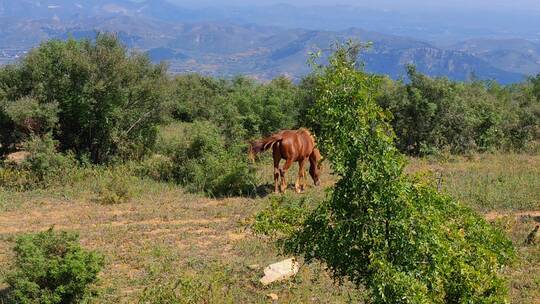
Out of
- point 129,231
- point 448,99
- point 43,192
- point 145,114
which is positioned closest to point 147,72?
point 145,114

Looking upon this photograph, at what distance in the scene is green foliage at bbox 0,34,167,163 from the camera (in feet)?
61.5

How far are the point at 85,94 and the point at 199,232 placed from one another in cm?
835

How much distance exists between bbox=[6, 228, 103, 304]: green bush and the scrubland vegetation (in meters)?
0.03

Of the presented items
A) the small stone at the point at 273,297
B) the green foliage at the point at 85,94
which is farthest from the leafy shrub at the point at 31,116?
the small stone at the point at 273,297

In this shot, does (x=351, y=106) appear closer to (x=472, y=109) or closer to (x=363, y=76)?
(x=363, y=76)

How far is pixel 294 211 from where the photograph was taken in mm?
7223

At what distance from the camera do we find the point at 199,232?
13297mm

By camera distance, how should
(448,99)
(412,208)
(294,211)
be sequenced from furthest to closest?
1. (448,99)
2. (294,211)
3. (412,208)

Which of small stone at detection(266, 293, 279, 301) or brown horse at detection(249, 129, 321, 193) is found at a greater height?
brown horse at detection(249, 129, 321, 193)

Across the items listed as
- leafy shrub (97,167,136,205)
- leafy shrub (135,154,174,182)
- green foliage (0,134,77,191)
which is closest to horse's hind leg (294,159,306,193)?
leafy shrub (135,154,174,182)

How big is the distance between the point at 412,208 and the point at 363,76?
1.44 m

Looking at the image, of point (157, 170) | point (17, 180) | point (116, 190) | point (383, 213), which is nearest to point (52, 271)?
point (383, 213)

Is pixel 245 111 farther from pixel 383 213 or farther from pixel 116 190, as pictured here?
pixel 383 213

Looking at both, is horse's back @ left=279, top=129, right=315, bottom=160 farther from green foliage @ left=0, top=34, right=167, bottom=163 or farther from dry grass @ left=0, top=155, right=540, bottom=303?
green foliage @ left=0, top=34, right=167, bottom=163
